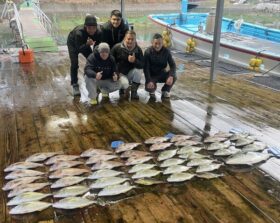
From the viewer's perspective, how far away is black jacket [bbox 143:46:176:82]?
4.25 meters

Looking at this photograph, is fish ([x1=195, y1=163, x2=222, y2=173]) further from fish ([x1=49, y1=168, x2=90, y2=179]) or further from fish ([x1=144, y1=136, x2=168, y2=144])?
fish ([x1=49, y1=168, x2=90, y2=179])

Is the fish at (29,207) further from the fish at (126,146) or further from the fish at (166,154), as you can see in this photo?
the fish at (166,154)

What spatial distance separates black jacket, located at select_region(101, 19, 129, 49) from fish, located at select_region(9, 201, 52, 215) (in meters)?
2.87

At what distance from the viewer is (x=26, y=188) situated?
2273 millimetres

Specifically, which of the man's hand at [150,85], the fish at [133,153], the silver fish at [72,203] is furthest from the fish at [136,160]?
the man's hand at [150,85]

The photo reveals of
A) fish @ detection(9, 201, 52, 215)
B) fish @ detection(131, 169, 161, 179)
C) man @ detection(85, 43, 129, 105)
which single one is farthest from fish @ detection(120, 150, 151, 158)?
man @ detection(85, 43, 129, 105)

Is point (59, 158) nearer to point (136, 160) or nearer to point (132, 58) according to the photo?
point (136, 160)

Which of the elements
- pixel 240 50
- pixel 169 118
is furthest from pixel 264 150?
pixel 240 50

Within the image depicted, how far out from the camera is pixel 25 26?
10.5m

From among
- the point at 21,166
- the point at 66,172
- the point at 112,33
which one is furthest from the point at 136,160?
the point at 112,33

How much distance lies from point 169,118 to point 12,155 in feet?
5.88

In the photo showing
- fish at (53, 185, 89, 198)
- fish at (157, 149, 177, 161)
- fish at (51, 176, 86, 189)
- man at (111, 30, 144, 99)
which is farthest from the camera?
man at (111, 30, 144, 99)

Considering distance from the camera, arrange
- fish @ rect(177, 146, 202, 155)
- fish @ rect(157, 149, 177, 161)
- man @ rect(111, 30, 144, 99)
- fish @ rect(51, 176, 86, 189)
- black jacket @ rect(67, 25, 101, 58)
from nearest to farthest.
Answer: fish @ rect(51, 176, 86, 189) → fish @ rect(157, 149, 177, 161) → fish @ rect(177, 146, 202, 155) → man @ rect(111, 30, 144, 99) → black jacket @ rect(67, 25, 101, 58)

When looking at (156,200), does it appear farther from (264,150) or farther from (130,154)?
(264,150)
